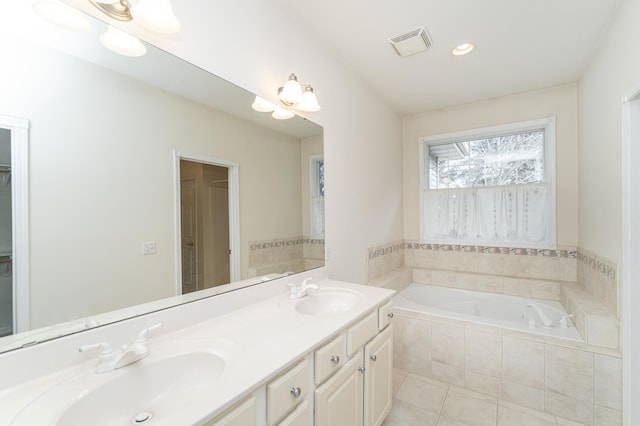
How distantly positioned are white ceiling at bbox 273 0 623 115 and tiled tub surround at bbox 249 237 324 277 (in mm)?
1494

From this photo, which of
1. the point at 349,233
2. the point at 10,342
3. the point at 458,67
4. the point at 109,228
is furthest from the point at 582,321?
the point at 10,342

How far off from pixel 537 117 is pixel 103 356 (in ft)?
12.4

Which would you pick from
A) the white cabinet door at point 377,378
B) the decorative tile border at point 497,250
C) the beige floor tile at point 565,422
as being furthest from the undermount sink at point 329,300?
the decorative tile border at point 497,250

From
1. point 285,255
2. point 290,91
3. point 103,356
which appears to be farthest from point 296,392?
point 290,91

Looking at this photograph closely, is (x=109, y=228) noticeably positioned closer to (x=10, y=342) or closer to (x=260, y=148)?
(x=10, y=342)

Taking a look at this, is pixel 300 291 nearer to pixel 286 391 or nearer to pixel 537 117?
pixel 286 391

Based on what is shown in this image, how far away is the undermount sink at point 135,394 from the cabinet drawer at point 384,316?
0.94 metres

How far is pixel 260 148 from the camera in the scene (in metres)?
1.62

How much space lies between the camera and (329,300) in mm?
1702

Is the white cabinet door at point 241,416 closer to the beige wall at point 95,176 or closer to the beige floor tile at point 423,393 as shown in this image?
the beige wall at point 95,176

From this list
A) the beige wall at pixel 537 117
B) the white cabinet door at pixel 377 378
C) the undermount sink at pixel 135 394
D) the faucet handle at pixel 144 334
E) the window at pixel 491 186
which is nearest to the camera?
the undermount sink at pixel 135 394

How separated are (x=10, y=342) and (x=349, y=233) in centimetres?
191

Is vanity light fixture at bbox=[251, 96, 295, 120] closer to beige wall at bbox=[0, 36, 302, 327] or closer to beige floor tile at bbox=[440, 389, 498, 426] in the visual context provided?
beige wall at bbox=[0, 36, 302, 327]

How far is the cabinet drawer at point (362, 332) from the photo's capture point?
1250 mm
